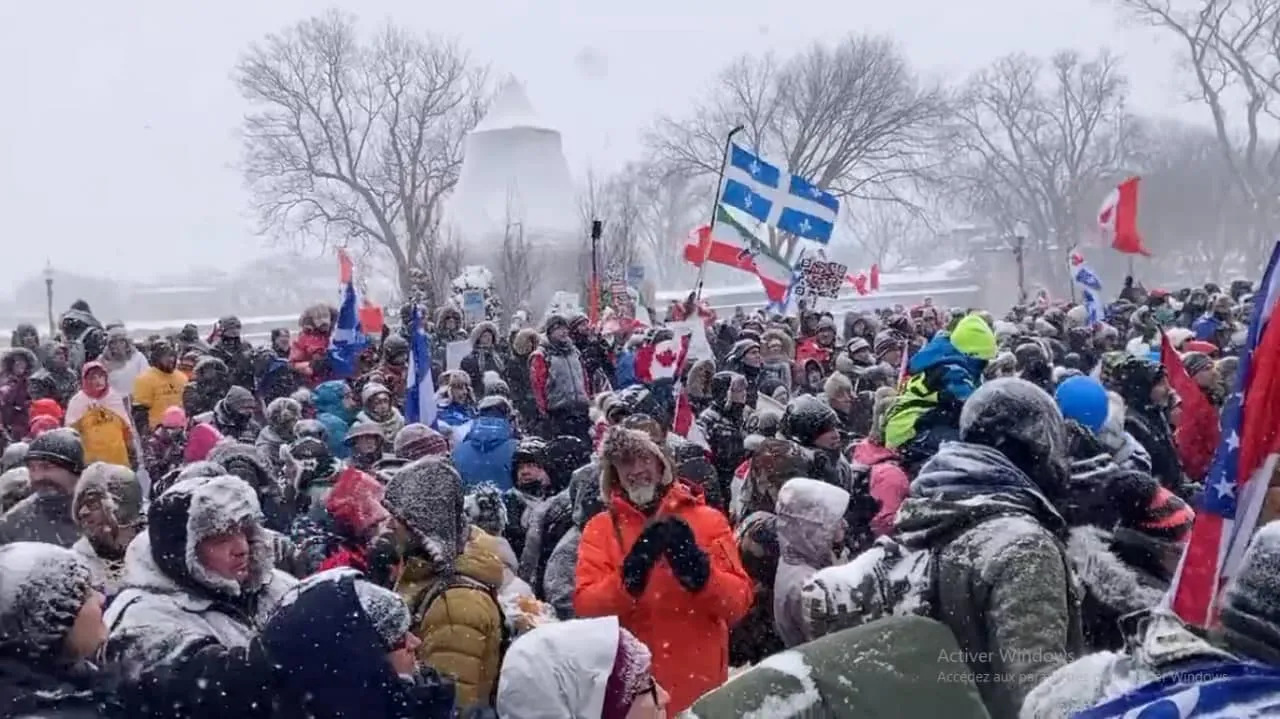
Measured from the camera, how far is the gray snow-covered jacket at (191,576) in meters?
3.09

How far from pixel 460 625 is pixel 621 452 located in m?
0.98

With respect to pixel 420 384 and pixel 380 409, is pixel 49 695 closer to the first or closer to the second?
pixel 380 409

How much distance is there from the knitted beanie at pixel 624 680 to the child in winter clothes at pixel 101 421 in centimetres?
598

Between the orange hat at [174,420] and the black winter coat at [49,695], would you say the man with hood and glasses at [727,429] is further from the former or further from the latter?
the black winter coat at [49,695]

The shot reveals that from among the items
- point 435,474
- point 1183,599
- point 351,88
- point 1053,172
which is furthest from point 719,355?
point 1053,172

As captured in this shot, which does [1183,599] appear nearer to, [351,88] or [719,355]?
[719,355]

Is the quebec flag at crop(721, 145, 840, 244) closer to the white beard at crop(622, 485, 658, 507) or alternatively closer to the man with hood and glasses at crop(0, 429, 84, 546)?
the man with hood and glasses at crop(0, 429, 84, 546)

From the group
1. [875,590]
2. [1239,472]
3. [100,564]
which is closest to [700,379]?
[100,564]

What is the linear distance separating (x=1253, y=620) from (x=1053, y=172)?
5779 cm

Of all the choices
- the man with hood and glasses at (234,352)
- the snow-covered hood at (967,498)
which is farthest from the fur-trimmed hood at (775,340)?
the snow-covered hood at (967,498)

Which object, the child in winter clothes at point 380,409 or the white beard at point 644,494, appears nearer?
the white beard at point 644,494

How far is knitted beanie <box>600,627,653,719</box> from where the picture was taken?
8.71 feet

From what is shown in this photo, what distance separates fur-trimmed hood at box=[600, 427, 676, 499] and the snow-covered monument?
32568mm

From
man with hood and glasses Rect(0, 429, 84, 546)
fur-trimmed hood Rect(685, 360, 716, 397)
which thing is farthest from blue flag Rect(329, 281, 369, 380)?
man with hood and glasses Rect(0, 429, 84, 546)
